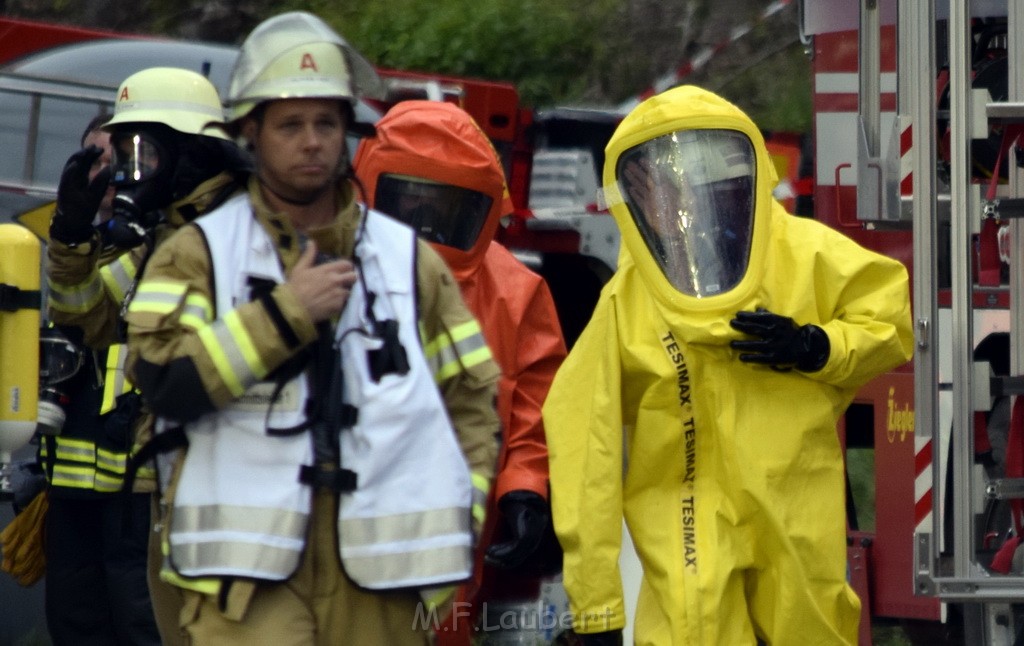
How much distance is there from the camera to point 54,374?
5676 millimetres

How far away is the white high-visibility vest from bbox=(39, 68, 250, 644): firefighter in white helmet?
0.30m

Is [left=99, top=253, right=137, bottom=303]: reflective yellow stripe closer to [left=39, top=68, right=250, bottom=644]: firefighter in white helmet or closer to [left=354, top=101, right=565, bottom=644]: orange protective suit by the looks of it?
[left=39, top=68, right=250, bottom=644]: firefighter in white helmet

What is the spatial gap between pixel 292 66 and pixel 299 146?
153 millimetres

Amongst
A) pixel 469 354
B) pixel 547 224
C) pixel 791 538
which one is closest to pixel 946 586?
pixel 791 538

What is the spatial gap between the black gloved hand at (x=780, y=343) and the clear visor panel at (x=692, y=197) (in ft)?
0.90

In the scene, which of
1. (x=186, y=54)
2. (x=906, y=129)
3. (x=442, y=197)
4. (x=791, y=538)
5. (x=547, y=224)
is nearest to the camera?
(x=791, y=538)

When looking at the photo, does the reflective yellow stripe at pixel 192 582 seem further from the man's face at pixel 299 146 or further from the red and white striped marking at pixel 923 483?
Result: the red and white striped marking at pixel 923 483

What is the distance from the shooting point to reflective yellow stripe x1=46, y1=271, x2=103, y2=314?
4.71m

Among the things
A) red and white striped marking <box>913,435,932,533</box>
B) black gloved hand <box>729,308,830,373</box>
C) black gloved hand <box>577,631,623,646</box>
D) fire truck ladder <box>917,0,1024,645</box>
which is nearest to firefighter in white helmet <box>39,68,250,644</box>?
black gloved hand <box>577,631,623,646</box>

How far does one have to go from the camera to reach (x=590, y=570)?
4645 mm

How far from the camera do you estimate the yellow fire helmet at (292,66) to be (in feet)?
11.9

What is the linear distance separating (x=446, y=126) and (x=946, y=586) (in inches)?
75.5

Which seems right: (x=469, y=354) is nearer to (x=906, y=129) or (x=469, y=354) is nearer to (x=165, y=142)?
(x=165, y=142)

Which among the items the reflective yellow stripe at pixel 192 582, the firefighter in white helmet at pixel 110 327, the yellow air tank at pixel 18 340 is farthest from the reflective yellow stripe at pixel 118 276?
the reflective yellow stripe at pixel 192 582
